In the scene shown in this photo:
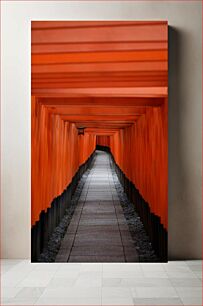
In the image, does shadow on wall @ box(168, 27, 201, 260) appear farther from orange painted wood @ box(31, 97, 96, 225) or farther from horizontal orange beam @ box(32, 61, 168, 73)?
orange painted wood @ box(31, 97, 96, 225)

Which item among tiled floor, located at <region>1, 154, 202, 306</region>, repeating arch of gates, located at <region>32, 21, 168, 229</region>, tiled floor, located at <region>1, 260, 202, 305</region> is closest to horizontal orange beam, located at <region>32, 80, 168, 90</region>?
repeating arch of gates, located at <region>32, 21, 168, 229</region>

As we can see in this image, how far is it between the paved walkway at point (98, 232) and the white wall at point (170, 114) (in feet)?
1.29

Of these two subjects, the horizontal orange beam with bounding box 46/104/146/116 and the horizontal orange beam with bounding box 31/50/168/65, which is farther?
the horizontal orange beam with bounding box 46/104/146/116

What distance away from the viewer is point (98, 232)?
4695mm

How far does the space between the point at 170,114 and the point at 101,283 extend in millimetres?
1637

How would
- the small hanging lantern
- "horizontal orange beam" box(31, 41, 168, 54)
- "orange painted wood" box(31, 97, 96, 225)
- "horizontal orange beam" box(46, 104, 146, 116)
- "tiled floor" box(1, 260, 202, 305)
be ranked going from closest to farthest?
"tiled floor" box(1, 260, 202, 305), "horizontal orange beam" box(31, 41, 168, 54), "orange painted wood" box(31, 97, 96, 225), "horizontal orange beam" box(46, 104, 146, 116), the small hanging lantern

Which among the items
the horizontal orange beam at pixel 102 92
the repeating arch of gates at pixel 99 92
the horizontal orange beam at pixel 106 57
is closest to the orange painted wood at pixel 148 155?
the repeating arch of gates at pixel 99 92

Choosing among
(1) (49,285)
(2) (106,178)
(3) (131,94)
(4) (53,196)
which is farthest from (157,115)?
(1) (49,285)

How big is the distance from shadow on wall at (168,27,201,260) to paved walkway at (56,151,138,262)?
0.43 m

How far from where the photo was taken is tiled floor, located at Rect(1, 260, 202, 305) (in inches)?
138

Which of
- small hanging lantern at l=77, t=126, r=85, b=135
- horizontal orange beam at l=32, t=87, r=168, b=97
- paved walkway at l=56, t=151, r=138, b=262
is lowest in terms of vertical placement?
paved walkway at l=56, t=151, r=138, b=262

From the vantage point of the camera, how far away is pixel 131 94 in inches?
187

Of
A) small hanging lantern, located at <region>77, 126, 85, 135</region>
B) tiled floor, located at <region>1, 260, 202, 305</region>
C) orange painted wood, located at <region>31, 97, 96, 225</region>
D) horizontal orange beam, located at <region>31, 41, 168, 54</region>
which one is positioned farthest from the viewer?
small hanging lantern, located at <region>77, 126, 85, 135</region>

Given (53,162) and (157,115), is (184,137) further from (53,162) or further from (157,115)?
(53,162)
